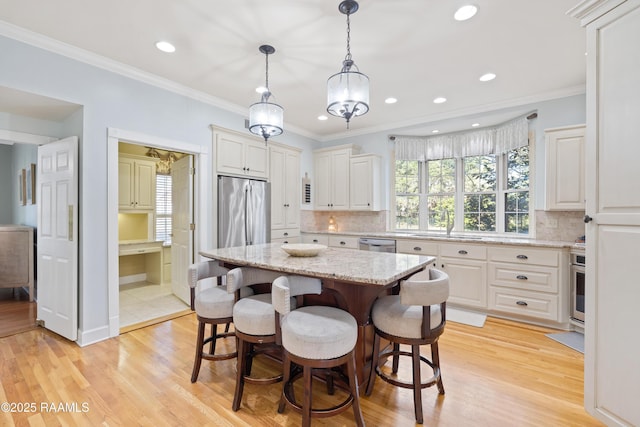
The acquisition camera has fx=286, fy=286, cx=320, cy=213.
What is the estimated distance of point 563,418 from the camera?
69.4 inches

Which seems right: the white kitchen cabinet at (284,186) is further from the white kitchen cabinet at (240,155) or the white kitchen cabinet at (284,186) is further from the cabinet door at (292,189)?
the white kitchen cabinet at (240,155)

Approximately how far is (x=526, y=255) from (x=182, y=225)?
14.1 feet

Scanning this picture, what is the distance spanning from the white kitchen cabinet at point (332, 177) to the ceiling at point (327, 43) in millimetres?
1455

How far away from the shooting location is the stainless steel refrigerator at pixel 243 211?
3.79 meters

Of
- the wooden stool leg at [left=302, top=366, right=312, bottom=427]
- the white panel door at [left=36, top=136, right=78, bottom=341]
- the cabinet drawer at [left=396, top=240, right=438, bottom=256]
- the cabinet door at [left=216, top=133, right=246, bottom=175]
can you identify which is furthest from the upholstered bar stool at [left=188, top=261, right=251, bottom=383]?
the cabinet drawer at [left=396, top=240, right=438, bottom=256]

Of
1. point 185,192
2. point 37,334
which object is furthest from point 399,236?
point 37,334

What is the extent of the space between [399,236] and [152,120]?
3441 millimetres

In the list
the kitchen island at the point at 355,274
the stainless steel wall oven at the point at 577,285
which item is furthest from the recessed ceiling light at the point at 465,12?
the stainless steel wall oven at the point at 577,285

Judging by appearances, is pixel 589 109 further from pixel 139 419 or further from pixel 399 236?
pixel 139 419

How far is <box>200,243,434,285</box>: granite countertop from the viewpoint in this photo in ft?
5.18

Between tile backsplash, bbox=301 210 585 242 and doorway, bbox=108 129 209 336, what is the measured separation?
2102 millimetres

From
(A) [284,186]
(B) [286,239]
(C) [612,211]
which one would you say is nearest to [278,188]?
(A) [284,186]

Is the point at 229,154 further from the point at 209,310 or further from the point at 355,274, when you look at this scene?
the point at 355,274

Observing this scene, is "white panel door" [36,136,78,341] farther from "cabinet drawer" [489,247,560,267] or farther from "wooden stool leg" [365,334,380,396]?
"cabinet drawer" [489,247,560,267]
